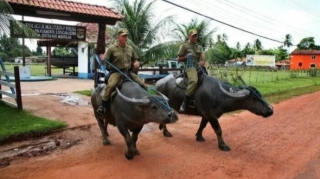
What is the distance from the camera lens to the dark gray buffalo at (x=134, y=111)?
4.79m

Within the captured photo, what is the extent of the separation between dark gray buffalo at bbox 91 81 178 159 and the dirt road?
53 centimetres

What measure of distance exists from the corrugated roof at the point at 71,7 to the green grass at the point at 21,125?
3.39m

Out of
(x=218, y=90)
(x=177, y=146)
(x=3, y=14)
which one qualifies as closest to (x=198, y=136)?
(x=177, y=146)

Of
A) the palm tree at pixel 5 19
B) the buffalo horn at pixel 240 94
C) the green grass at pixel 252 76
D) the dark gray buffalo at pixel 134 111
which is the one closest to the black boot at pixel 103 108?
the dark gray buffalo at pixel 134 111

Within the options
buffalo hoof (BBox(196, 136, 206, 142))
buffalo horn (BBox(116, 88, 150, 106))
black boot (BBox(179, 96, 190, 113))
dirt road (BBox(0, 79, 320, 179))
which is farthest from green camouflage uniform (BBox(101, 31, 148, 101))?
buffalo hoof (BBox(196, 136, 206, 142))

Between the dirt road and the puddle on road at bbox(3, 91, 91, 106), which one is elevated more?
the puddle on road at bbox(3, 91, 91, 106)

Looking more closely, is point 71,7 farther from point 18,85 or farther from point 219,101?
point 219,101

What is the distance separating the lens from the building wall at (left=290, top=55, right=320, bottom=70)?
205 ft

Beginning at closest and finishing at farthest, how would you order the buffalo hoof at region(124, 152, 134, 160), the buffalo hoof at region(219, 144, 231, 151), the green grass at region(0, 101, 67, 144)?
the buffalo hoof at region(124, 152, 134, 160)
the buffalo hoof at region(219, 144, 231, 151)
the green grass at region(0, 101, 67, 144)

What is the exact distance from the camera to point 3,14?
7191mm

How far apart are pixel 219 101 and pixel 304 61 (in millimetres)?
64144

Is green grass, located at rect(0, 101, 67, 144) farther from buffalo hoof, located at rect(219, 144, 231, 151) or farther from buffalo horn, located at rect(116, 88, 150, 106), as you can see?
buffalo hoof, located at rect(219, 144, 231, 151)

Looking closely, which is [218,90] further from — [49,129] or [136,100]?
[49,129]

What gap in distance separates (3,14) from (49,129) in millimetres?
2915
